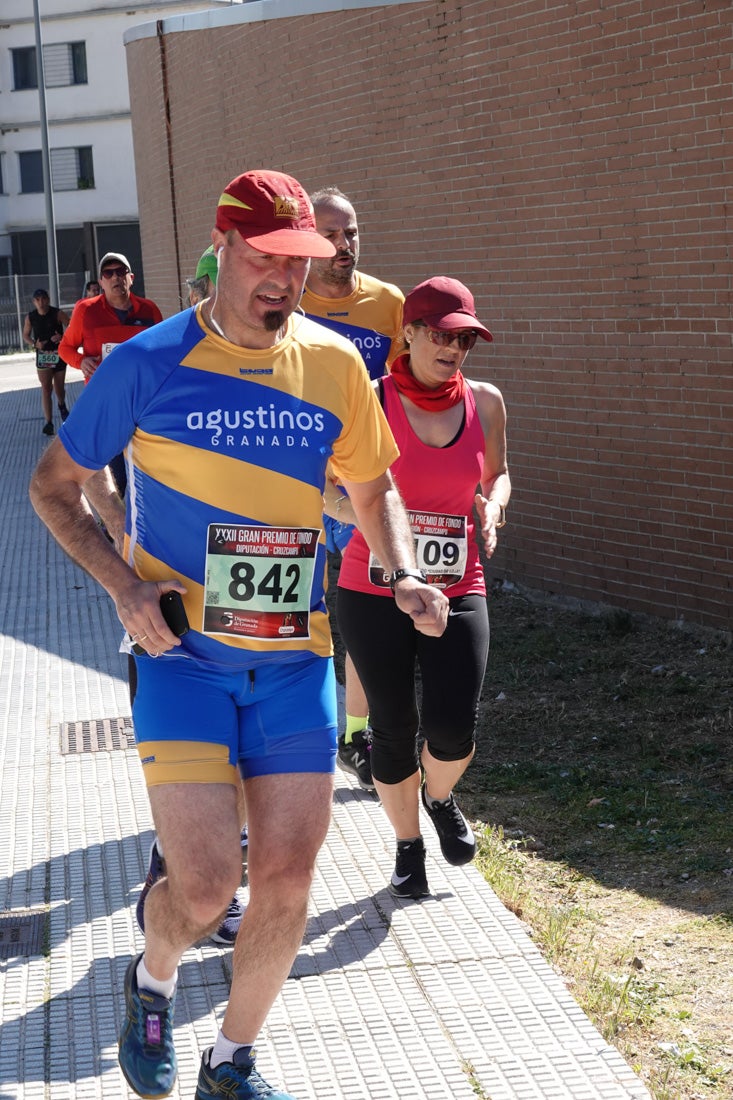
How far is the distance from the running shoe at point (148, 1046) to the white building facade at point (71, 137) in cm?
4851

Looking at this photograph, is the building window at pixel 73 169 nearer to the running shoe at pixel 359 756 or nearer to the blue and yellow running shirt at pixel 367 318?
the blue and yellow running shirt at pixel 367 318

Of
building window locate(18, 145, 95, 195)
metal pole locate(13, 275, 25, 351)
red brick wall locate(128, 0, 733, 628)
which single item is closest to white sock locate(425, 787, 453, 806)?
red brick wall locate(128, 0, 733, 628)

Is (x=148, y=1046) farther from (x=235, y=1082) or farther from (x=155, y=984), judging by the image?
(x=235, y=1082)

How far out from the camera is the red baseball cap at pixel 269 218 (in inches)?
137

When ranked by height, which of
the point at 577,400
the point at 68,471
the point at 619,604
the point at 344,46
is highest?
the point at 344,46

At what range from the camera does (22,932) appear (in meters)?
→ 4.77

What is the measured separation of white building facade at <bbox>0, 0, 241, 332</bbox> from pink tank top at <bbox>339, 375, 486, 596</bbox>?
4711 cm

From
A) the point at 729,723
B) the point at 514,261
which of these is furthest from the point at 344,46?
the point at 729,723

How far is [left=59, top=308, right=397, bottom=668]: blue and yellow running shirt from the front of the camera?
350cm

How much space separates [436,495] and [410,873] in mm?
1238

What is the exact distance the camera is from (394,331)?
6.30m

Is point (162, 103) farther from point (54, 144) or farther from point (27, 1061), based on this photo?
point (54, 144)

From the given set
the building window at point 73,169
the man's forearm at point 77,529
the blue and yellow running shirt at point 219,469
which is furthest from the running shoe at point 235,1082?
the building window at point 73,169

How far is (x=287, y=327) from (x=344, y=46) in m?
8.95
